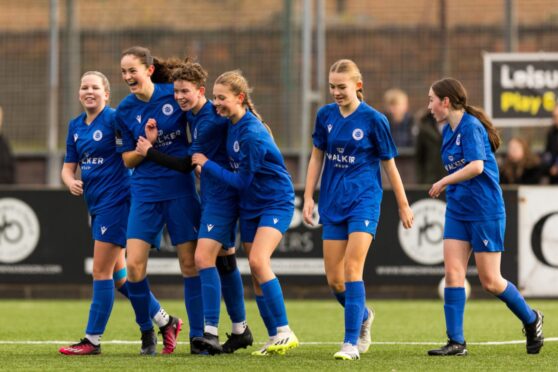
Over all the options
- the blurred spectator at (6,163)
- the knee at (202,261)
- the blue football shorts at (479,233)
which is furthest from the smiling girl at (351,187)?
the blurred spectator at (6,163)

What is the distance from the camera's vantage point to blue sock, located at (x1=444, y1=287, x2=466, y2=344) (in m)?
8.73

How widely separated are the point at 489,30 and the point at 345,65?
361 inches

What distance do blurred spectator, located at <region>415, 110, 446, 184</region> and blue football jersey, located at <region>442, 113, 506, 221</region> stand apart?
283 inches

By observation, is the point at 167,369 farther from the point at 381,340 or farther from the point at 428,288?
the point at 428,288

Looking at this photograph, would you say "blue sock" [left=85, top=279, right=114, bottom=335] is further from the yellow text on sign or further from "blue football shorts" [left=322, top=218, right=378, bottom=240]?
the yellow text on sign

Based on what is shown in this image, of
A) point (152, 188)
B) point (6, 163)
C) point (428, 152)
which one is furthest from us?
point (6, 163)

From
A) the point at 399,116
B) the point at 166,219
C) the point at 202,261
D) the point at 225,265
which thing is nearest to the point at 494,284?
the point at 225,265

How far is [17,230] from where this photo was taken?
14.9 metres

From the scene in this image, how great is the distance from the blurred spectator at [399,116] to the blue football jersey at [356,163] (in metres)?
8.08

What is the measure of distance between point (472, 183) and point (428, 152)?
24.1ft

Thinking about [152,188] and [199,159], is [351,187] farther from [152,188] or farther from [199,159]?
[152,188]

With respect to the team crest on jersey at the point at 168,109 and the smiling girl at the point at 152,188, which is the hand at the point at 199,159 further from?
the team crest on jersey at the point at 168,109

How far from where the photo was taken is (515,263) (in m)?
14.5

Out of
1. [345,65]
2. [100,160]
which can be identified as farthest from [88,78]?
[345,65]
